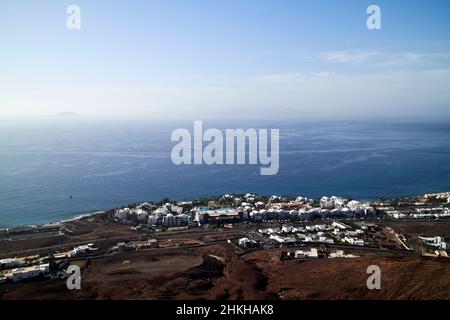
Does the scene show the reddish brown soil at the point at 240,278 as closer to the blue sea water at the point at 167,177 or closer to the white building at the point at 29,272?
the white building at the point at 29,272

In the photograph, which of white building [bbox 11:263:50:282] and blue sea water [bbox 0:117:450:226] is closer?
white building [bbox 11:263:50:282]

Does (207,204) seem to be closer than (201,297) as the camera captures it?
No

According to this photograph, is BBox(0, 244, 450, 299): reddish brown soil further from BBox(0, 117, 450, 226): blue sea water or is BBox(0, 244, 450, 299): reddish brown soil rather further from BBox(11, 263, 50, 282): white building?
BBox(0, 117, 450, 226): blue sea water

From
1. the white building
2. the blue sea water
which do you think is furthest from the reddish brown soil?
the blue sea water

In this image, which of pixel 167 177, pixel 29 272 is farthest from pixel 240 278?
pixel 167 177

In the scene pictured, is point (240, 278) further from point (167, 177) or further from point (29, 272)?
point (167, 177)

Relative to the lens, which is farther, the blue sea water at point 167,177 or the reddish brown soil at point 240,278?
the blue sea water at point 167,177

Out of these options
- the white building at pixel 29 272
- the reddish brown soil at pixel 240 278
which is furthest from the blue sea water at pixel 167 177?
the reddish brown soil at pixel 240 278

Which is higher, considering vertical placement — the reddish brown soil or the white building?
the white building
